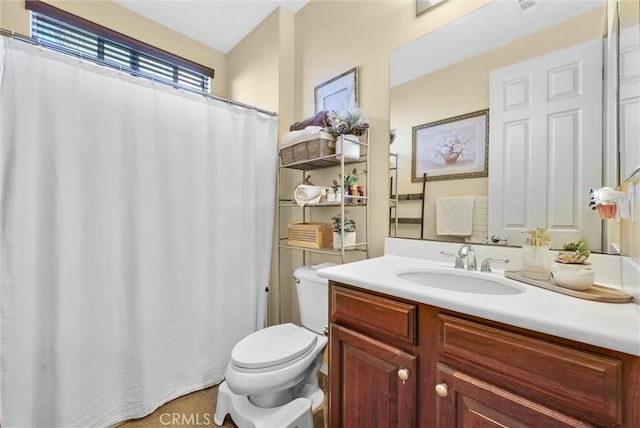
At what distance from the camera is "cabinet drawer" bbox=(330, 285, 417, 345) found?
836mm

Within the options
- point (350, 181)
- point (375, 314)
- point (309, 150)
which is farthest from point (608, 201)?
point (309, 150)

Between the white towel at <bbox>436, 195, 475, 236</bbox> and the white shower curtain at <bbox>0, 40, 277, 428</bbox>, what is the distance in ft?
3.88

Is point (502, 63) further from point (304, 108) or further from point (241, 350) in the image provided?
point (241, 350)

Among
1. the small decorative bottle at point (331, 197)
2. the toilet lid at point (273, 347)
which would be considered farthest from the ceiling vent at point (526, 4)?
the toilet lid at point (273, 347)

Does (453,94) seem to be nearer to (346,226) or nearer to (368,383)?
(346,226)

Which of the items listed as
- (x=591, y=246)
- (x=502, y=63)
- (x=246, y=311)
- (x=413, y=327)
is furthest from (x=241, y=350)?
(x=502, y=63)

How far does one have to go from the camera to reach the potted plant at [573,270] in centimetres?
79

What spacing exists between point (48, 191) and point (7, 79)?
47 centimetres

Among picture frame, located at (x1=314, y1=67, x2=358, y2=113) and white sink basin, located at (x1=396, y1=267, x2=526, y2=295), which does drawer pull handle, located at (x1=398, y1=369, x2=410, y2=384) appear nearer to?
white sink basin, located at (x1=396, y1=267, x2=526, y2=295)

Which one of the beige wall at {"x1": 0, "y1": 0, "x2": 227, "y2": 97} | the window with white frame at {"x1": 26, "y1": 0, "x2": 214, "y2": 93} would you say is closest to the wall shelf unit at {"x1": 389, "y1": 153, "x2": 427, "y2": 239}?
the window with white frame at {"x1": 26, "y1": 0, "x2": 214, "y2": 93}

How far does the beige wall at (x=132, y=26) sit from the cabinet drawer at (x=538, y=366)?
2743 mm

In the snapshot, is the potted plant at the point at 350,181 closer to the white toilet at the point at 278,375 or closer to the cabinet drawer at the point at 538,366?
the white toilet at the point at 278,375

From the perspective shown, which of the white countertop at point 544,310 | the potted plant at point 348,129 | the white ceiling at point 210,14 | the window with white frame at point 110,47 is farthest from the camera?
the white ceiling at point 210,14

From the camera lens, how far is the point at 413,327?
2.71ft
